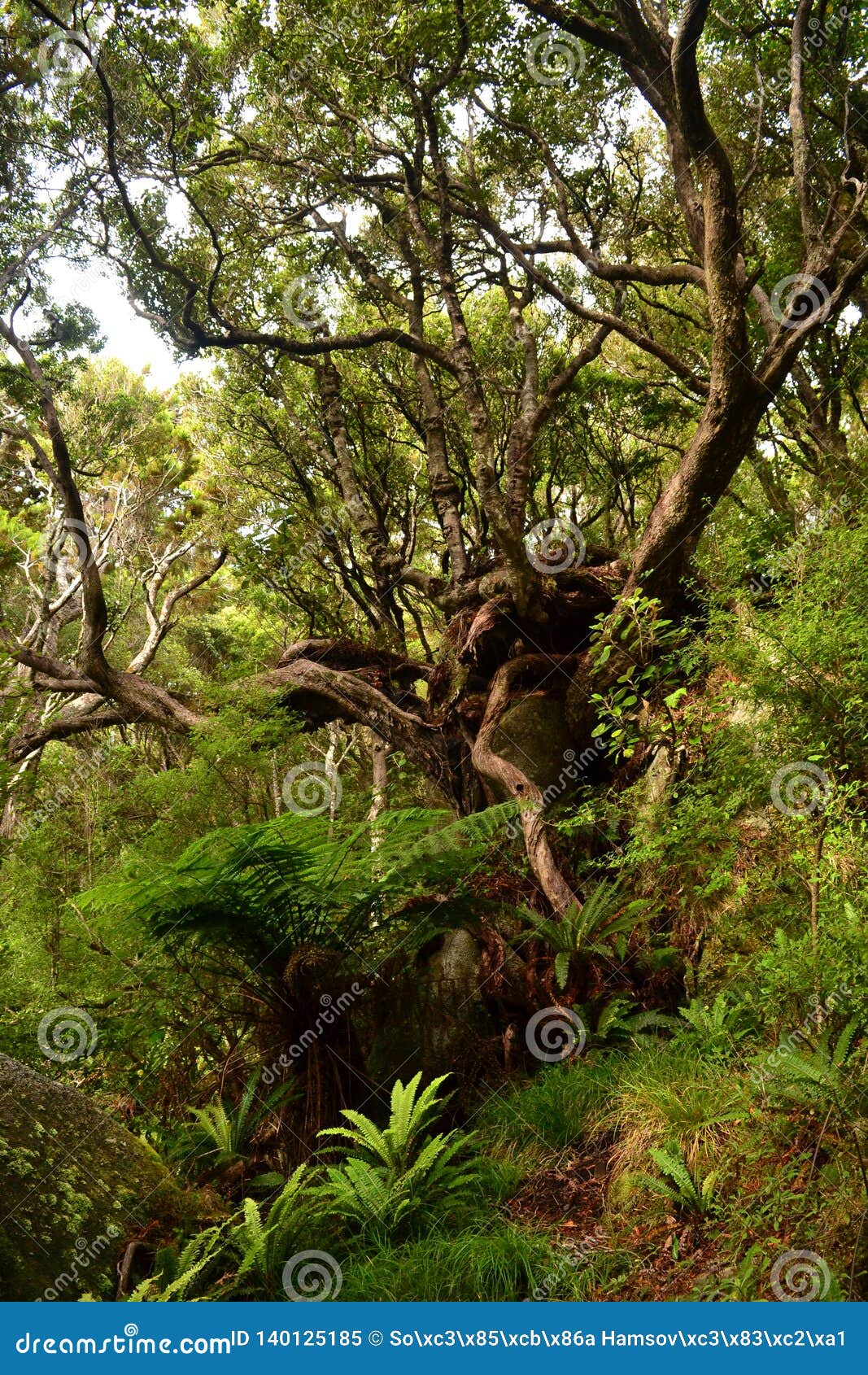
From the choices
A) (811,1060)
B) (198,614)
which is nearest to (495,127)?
(811,1060)

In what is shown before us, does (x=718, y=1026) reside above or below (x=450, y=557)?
below

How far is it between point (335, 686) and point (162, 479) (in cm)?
1142

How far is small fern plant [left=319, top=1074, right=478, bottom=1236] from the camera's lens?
372 cm

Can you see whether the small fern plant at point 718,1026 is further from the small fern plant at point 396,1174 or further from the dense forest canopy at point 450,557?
the small fern plant at point 396,1174

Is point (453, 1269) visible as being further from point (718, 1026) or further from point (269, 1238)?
point (718, 1026)

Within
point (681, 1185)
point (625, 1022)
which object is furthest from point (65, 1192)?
point (625, 1022)

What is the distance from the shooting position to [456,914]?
5273 millimetres

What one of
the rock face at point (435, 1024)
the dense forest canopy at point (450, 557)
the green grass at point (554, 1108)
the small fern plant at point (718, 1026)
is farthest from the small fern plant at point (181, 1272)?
the small fern plant at point (718, 1026)

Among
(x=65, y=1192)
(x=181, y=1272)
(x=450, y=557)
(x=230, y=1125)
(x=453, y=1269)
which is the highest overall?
(x=450, y=557)

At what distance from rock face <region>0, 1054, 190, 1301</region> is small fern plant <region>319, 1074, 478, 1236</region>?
723 mm

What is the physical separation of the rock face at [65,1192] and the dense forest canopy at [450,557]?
1.23ft

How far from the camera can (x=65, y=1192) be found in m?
3.49

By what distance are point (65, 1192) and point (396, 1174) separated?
139 centimetres

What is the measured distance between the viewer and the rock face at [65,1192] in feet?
10.7
